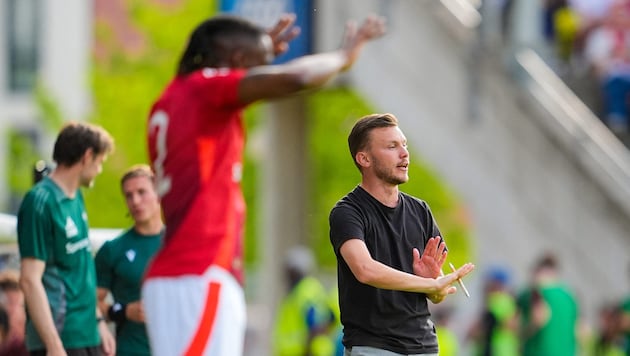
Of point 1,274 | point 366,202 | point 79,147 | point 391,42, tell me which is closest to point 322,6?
point 391,42

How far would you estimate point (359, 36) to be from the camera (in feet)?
25.5

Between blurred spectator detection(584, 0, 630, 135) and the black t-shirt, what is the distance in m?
13.9

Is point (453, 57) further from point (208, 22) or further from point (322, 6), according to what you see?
point (208, 22)

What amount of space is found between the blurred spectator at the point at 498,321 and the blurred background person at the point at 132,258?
25.8ft

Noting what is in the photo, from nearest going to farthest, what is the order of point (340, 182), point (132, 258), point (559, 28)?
point (132, 258)
point (559, 28)
point (340, 182)

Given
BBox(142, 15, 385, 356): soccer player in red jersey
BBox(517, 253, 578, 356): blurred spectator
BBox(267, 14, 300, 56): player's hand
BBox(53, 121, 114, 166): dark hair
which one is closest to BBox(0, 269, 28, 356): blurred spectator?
BBox(53, 121, 114, 166): dark hair

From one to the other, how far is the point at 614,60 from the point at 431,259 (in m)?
14.9

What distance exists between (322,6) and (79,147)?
506 inches

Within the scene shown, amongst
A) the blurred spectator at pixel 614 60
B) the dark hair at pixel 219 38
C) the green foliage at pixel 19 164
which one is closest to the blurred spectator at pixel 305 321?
the blurred spectator at pixel 614 60

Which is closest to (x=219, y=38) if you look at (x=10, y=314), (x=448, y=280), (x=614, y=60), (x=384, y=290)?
(x=384, y=290)

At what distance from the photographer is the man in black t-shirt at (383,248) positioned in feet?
24.8

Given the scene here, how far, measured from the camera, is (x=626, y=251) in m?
19.6

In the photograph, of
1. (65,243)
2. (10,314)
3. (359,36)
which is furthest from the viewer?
(10,314)

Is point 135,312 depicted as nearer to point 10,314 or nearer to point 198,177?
point 198,177
